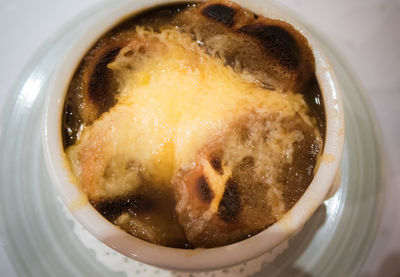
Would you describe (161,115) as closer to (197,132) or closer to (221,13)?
(197,132)

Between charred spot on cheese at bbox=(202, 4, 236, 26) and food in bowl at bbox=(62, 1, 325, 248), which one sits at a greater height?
charred spot on cheese at bbox=(202, 4, 236, 26)

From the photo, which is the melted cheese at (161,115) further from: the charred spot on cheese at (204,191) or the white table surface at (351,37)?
the white table surface at (351,37)

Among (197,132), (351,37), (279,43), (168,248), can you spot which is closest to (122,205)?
(168,248)

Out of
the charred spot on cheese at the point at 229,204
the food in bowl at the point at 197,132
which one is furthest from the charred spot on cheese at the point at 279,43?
the charred spot on cheese at the point at 229,204

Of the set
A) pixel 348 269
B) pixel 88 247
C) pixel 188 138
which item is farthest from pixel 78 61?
pixel 348 269

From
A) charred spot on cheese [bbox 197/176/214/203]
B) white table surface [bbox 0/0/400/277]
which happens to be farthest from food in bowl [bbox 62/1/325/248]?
white table surface [bbox 0/0/400/277]

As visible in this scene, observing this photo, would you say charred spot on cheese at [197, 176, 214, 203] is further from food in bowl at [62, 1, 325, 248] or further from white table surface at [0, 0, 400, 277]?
white table surface at [0, 0, 400, 277]
